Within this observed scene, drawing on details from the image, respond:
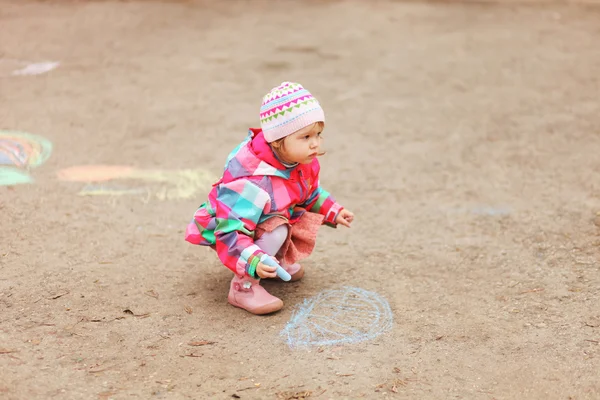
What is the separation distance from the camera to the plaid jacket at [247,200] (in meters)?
2.91

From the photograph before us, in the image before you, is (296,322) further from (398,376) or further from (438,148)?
(438,148)

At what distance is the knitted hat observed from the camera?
9.48 ft

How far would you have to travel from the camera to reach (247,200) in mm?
2918

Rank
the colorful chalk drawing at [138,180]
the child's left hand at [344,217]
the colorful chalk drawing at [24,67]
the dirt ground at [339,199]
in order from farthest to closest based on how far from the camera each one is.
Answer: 1. the colorful chalk drawing at [24,67]
2. the colorful chalk drawing at [138,180]
3. the child's left hand at [344,217]
4. the dirt ground at [339,199]

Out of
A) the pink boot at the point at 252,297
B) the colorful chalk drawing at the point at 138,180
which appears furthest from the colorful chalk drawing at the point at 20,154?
the pink boot at the point at 252,297

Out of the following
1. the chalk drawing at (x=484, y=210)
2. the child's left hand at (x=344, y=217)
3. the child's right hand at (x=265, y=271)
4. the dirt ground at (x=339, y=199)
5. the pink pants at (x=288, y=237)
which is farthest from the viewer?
the chalk drawing at (x=484, y=210)

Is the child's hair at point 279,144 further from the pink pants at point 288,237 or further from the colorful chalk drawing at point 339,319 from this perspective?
the colorful chalk drawing at point 339,319

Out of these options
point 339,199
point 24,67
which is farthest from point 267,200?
point 24,67

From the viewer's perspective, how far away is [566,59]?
6.37 metres

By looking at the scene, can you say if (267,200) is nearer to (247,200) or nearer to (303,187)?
(247,200)

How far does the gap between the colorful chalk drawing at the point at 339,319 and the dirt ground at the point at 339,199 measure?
0.17 ft

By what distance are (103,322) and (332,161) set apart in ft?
6.90

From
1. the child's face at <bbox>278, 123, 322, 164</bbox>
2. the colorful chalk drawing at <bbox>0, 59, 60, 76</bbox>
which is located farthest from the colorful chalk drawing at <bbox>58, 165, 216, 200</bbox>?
the colorful chalk drawing at <bbox>0, 59, 60, 76</bbox>

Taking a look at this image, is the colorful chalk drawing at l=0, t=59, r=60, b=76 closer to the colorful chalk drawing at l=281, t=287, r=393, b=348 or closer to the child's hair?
the child's hair
